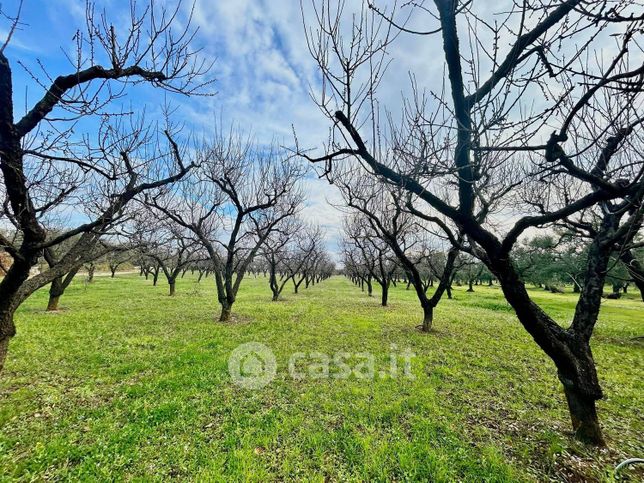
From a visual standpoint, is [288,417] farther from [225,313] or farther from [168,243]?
[168,243]

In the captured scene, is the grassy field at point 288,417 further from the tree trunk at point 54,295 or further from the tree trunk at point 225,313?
the tree trunk at point 54,295

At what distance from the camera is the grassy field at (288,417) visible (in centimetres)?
339

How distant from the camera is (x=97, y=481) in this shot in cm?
307

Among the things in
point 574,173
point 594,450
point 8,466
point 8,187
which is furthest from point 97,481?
point 574,173

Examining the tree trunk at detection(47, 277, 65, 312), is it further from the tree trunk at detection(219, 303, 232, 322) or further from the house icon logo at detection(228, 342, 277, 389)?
the house icon logo at detection(228, 342, 277, 389)

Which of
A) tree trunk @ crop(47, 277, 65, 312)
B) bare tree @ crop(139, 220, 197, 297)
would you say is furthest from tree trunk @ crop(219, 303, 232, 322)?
tree trunk @ crop(47, 277, 65, 312)

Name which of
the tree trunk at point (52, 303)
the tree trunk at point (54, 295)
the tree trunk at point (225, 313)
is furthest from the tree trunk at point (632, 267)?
the tree trunk at point (52, 303)

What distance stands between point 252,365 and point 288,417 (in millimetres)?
2681

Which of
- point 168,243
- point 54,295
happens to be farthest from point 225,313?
point 168,243

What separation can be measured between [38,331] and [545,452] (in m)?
13.8

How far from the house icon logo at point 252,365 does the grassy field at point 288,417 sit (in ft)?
0.74

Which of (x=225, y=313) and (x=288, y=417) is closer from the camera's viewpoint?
(x=288, y=417)

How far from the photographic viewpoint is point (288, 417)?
4488 millimetres

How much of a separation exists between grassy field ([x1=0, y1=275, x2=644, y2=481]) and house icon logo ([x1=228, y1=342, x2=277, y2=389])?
22 cm
